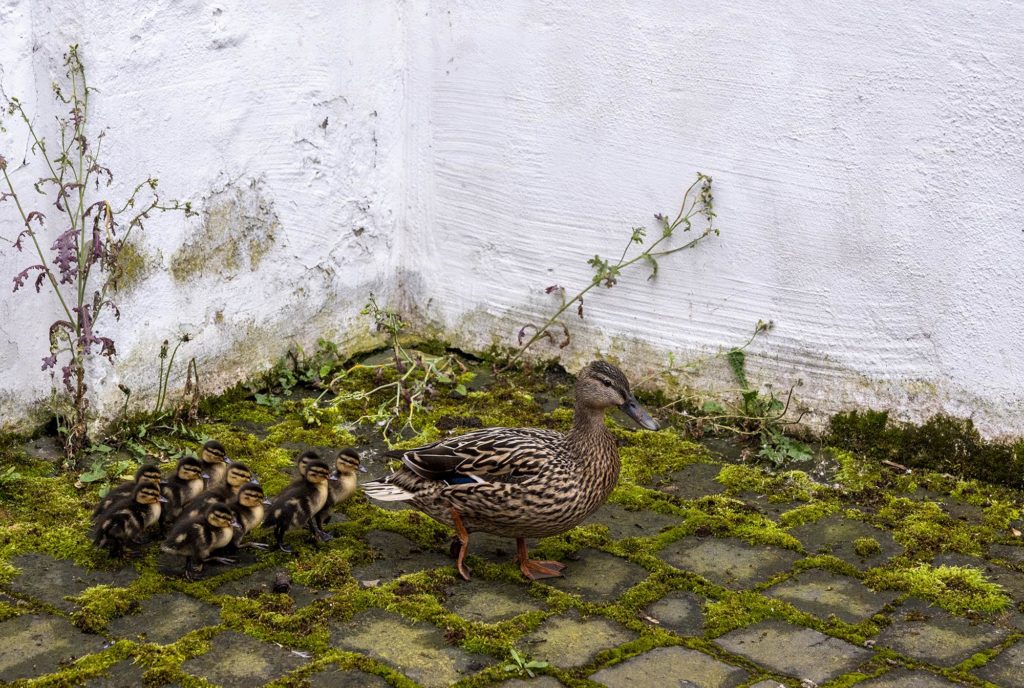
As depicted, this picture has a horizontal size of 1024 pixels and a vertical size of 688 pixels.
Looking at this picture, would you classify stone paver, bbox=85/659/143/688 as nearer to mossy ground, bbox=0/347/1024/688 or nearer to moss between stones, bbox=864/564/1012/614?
mossy ground, bbox=0/347/1024/688

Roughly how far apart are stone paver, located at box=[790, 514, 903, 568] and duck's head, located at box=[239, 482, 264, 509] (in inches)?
103

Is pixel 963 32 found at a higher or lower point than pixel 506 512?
higher

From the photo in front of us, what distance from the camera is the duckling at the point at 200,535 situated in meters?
5.40

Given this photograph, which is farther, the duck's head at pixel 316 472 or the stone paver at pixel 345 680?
the duck's head at pixel 316 472

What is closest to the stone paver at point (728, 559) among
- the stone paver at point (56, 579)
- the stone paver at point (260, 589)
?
the stone paver at point (260, 589)

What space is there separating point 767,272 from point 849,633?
2.51 meters

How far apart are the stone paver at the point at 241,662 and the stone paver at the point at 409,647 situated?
0.80 ft

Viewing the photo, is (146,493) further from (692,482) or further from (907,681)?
(907,681)

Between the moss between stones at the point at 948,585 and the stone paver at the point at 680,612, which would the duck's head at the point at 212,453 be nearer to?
the stone paver at the point at 680,612

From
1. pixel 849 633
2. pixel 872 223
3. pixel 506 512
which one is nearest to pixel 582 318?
pixel 872 223

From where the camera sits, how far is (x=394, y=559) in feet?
18.9

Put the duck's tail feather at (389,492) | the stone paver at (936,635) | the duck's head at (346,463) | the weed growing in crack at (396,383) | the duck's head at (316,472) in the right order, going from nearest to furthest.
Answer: the stone paver at (936,635) → the duck's tail feather at (389,492) → the duck's head at (316,472) → the duck's head at (346,463) → the weed growing in crack at (396,383)

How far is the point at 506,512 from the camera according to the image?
5418 millimetres

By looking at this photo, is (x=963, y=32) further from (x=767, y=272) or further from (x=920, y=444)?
(x=920, y=444)
